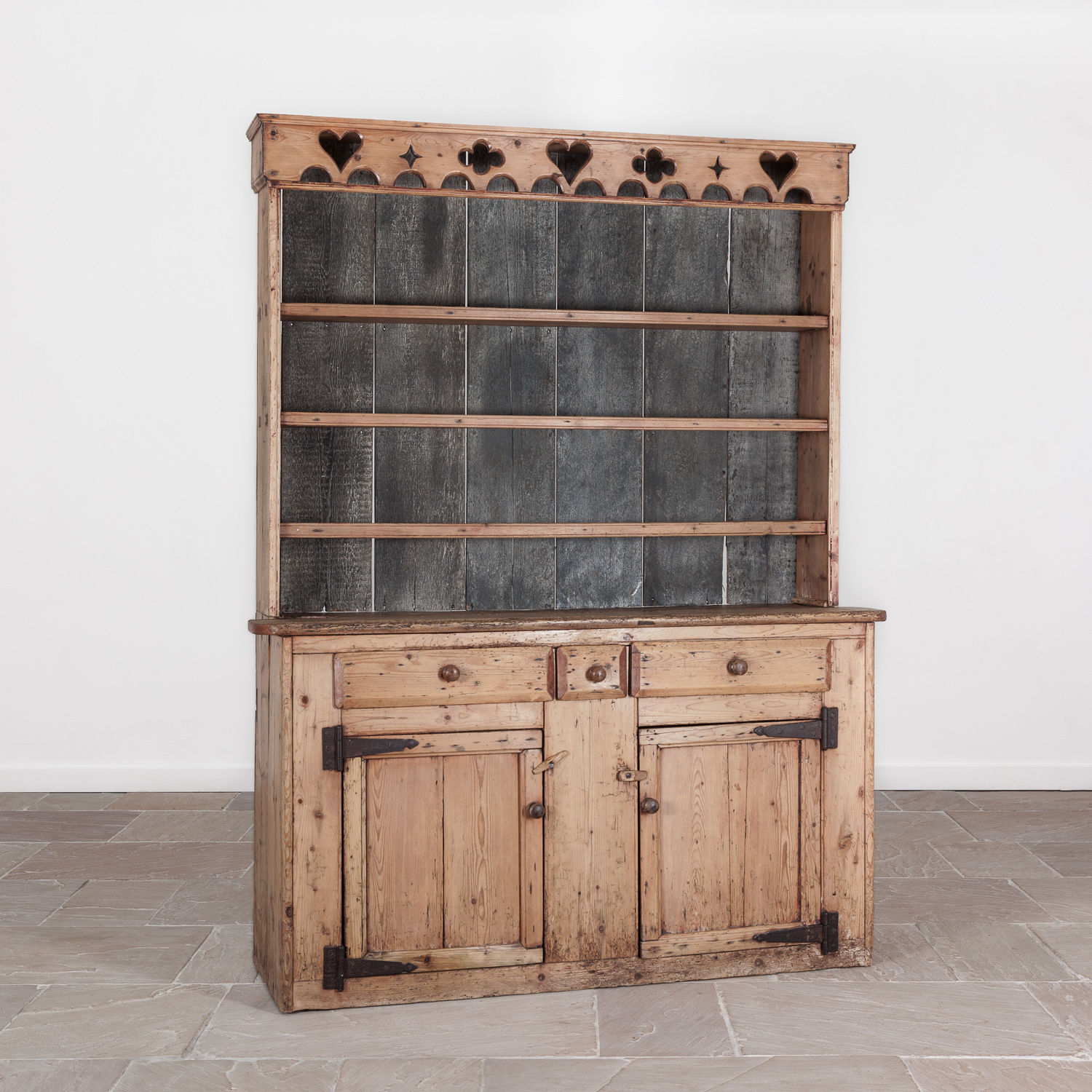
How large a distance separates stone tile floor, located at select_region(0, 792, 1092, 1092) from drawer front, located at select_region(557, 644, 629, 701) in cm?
77

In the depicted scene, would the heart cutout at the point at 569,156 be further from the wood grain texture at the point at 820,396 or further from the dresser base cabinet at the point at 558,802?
the dresser base cabinet at the point at 558,802

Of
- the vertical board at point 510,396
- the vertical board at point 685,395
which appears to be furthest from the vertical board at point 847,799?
the vertical board at point 510,396

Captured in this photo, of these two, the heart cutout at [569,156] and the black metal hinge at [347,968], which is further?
the heart cutout at [569,156]

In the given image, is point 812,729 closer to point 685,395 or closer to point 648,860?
point 648,860

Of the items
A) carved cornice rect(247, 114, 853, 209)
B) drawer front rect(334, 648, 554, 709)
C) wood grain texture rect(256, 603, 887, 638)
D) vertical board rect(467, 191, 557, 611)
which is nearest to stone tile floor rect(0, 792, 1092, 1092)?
drawer front rect(334, 648, 554, 709)

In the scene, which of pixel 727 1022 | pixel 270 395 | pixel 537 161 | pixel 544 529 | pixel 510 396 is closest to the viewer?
pixel 727 1022

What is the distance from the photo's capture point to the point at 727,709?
2818 millimetres

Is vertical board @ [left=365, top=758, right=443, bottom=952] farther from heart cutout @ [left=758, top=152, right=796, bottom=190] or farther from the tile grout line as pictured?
heart cutout @ [left=758, top=152, right=796, bottom=190]

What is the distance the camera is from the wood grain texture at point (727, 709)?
278 cm

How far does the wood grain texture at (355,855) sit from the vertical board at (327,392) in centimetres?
60

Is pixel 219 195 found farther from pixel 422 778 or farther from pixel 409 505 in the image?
pixel 422 778

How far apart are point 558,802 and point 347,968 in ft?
2.15

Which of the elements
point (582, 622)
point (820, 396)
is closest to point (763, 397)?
point (820, 396)

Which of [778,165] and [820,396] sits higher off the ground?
[778,165]
